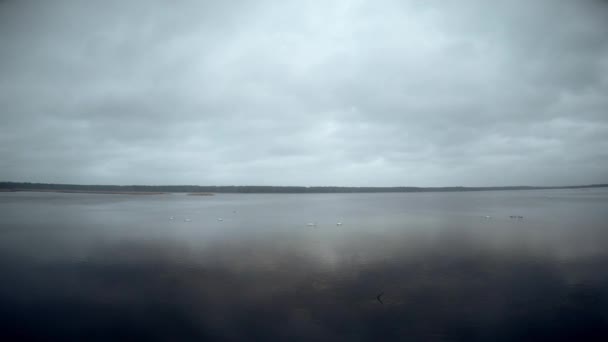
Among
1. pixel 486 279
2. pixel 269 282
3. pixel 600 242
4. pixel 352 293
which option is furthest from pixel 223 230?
pixel 600 242

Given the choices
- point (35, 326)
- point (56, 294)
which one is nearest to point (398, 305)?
point (35, 326)

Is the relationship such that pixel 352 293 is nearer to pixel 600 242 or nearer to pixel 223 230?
pixel 223 230

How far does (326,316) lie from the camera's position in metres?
8.03

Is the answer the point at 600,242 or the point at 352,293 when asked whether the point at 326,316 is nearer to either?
the point at 352,293

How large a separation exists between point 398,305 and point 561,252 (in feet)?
36.5

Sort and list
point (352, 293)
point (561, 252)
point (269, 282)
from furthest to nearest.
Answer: point (561, 252), point (269, 282), point (352, 293)

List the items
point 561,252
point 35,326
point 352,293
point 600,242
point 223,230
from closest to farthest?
point 35,326, point 352,293, point 561,252, point 600,242, point 223,230

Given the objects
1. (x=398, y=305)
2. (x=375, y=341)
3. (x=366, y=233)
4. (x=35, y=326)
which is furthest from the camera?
(x=366, y=233)

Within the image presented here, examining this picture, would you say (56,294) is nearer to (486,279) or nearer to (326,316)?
(326,316)

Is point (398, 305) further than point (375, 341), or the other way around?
point (398, 305)

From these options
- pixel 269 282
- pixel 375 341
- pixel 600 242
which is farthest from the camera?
pixel 600 242

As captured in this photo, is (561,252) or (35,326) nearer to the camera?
(35,326)

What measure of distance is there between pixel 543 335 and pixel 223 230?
61.6 ft

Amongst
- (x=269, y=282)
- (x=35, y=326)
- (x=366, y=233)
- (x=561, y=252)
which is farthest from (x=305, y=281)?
(x=561, y=252)
